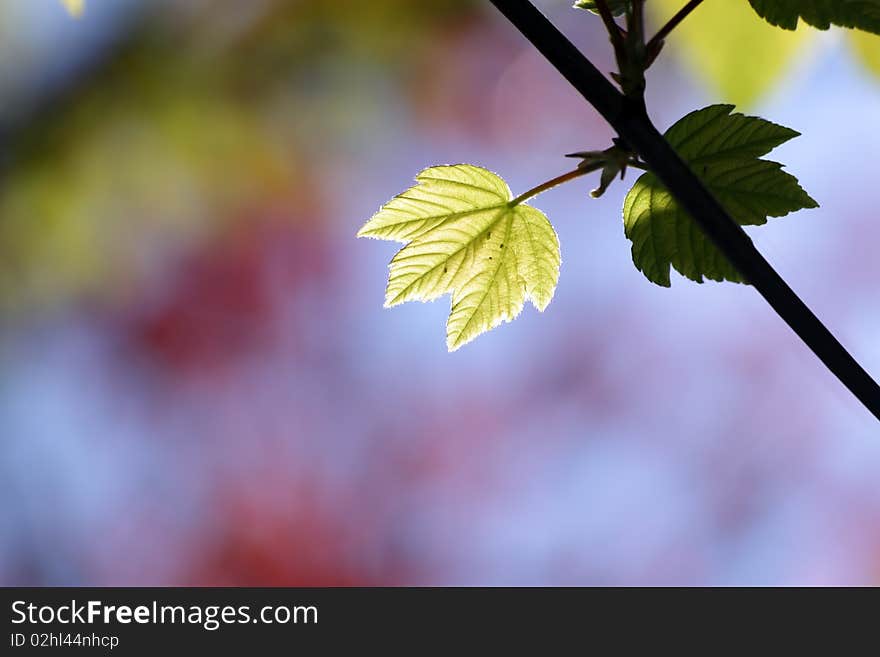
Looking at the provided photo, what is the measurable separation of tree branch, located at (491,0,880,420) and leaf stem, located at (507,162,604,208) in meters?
0.09

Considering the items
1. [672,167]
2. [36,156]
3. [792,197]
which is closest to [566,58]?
[672,167]

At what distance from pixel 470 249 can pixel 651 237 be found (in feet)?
0.51

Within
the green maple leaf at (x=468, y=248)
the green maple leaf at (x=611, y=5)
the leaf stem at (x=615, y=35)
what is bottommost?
the leaf stem at (x=615, y=35)

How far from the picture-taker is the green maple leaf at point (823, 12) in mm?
451

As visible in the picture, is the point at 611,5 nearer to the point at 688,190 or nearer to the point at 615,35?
the point at 615,35

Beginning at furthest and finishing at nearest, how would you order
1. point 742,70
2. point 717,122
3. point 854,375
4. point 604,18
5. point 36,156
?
point 36,156 → point 742,70 → point 717,122 → point 604,18 → point 854,375

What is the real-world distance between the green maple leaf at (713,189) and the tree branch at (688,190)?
19 cm

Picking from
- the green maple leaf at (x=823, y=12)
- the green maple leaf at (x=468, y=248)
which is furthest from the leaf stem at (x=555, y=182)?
the green maple leaf at (x=823, y=12)

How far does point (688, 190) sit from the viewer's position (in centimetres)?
36

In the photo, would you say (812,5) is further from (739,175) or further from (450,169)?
(450,169)

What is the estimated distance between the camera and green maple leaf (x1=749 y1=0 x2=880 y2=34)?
0.45 m

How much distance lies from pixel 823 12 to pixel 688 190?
184 mm

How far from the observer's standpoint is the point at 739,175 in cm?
57

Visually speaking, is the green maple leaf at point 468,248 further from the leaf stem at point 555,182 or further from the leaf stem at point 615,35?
the leaf stem at point 615,35
